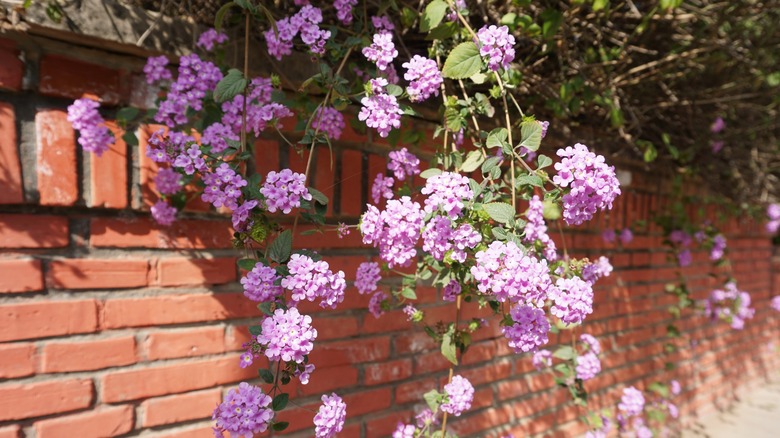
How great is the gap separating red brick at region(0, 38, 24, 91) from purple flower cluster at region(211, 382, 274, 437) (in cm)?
83

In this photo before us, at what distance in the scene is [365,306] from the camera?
1.65 meters

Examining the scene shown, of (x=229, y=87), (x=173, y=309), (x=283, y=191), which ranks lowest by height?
(x=173, y=309)

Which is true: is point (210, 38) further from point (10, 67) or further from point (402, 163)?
point (402, 163)

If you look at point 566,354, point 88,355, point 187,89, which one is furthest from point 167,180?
point 566,354

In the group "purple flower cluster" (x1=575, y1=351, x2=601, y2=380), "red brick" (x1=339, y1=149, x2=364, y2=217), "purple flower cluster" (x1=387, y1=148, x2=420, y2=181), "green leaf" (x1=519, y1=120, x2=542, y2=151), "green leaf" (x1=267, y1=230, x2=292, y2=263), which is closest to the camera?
"green leaf" (x1=267, y1=230, x2=292, y2=263)

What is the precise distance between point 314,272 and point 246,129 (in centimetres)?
43

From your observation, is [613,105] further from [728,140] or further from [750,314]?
[750,314]

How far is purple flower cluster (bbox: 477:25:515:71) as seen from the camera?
45.6 inches

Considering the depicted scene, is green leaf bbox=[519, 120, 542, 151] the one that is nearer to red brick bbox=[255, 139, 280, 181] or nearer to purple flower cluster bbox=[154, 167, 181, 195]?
red brick bbox=[255, 139, 280, 181]

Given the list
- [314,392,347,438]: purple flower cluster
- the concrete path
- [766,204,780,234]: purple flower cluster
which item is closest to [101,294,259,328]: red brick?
[314,392,347,438]: purple flower cluster

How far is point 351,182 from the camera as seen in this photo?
1.59 meters

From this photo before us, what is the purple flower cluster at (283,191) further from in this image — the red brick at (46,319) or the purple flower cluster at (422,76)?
the red brick at (46,319)

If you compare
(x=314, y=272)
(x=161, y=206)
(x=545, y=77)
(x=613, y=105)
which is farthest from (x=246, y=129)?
(x=613, y=105)

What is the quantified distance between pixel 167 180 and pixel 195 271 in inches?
10.1
